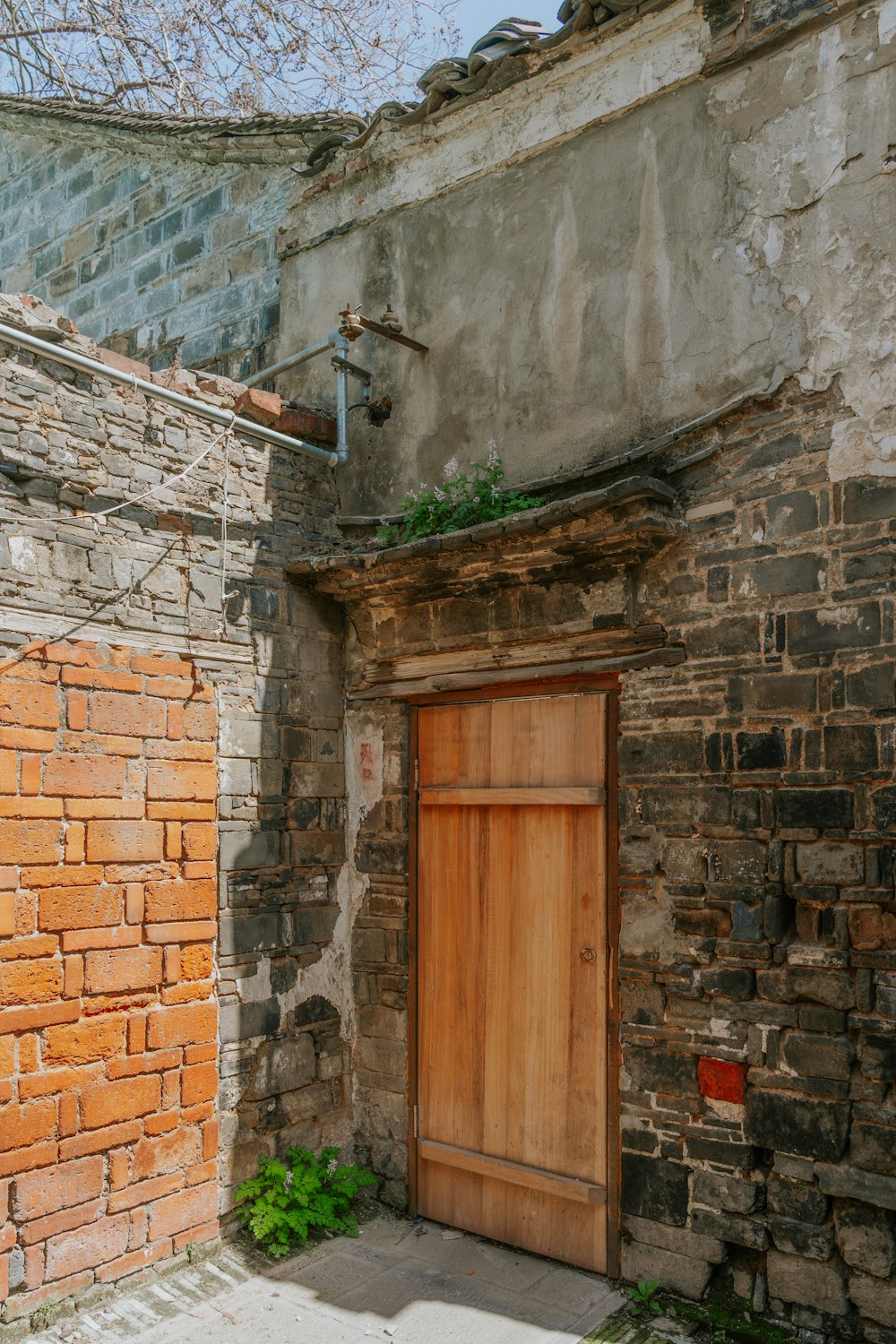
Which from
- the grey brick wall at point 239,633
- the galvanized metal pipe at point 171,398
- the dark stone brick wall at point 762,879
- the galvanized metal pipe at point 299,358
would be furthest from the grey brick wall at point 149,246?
the dark stone brick wall at point 762,879

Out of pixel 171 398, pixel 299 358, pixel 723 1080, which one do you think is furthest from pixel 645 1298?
pixel 299 358

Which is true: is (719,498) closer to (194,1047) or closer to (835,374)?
(835,374)

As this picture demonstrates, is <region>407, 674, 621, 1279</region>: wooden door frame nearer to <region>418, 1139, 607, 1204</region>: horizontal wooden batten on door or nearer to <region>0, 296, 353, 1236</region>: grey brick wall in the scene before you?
<region>418, 1139, 607, 1204</region>: horizontal wooden batten on door

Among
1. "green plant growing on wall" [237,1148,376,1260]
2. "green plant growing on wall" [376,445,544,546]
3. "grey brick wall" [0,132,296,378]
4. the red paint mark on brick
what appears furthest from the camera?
"grey brick wall" [0,132,296,378]

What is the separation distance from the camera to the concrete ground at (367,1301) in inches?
156

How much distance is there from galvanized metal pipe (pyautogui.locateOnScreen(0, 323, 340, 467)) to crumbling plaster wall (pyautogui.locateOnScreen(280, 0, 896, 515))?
27cm

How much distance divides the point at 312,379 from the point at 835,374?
125 inches

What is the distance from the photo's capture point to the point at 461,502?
4.97 meters

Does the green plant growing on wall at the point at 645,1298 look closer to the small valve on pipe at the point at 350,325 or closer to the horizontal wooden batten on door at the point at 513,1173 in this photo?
the horizontal wooden batten on door at the point at 513,1173

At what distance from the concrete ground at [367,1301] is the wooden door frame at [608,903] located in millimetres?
330

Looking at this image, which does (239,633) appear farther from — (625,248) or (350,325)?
(625,248)

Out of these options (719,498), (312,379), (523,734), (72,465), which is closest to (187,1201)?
(523,734)

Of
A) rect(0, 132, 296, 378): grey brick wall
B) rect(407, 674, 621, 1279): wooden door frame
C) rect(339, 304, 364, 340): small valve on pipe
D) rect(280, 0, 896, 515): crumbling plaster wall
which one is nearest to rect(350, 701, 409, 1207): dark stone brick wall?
rect(407, 674, 621, 1279): wooden door frame

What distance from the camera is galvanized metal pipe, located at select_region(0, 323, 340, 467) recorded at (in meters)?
4.20
